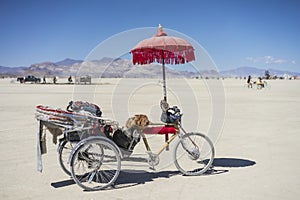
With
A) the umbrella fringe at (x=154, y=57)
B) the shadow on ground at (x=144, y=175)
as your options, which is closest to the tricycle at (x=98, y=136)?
the shadow on ground at (x=144, y=175)

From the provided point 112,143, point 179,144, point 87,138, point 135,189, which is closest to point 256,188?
point 179,144

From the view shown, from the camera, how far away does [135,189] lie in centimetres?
518

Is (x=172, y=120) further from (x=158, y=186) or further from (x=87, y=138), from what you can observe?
(x=87, y=138)

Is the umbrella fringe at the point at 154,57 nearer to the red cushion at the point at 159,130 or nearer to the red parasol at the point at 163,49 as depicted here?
the red parasol at the point at 163,49

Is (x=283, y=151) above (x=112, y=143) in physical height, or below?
below

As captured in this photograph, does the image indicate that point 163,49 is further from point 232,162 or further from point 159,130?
point 232,162

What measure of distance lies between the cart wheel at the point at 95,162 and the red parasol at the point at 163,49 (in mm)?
1630

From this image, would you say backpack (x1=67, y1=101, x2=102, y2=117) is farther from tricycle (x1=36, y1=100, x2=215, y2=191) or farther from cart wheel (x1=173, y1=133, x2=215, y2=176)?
cart wheel (x1=173, y1=133, x2=215, y2=176)

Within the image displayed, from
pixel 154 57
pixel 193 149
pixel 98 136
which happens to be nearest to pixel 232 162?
pixel 193 149

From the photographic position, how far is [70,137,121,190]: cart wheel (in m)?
4.99

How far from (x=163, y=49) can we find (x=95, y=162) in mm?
2260

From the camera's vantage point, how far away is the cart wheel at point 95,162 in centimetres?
499

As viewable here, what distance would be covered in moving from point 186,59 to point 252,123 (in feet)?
20.8

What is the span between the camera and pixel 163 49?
5.84 meters
